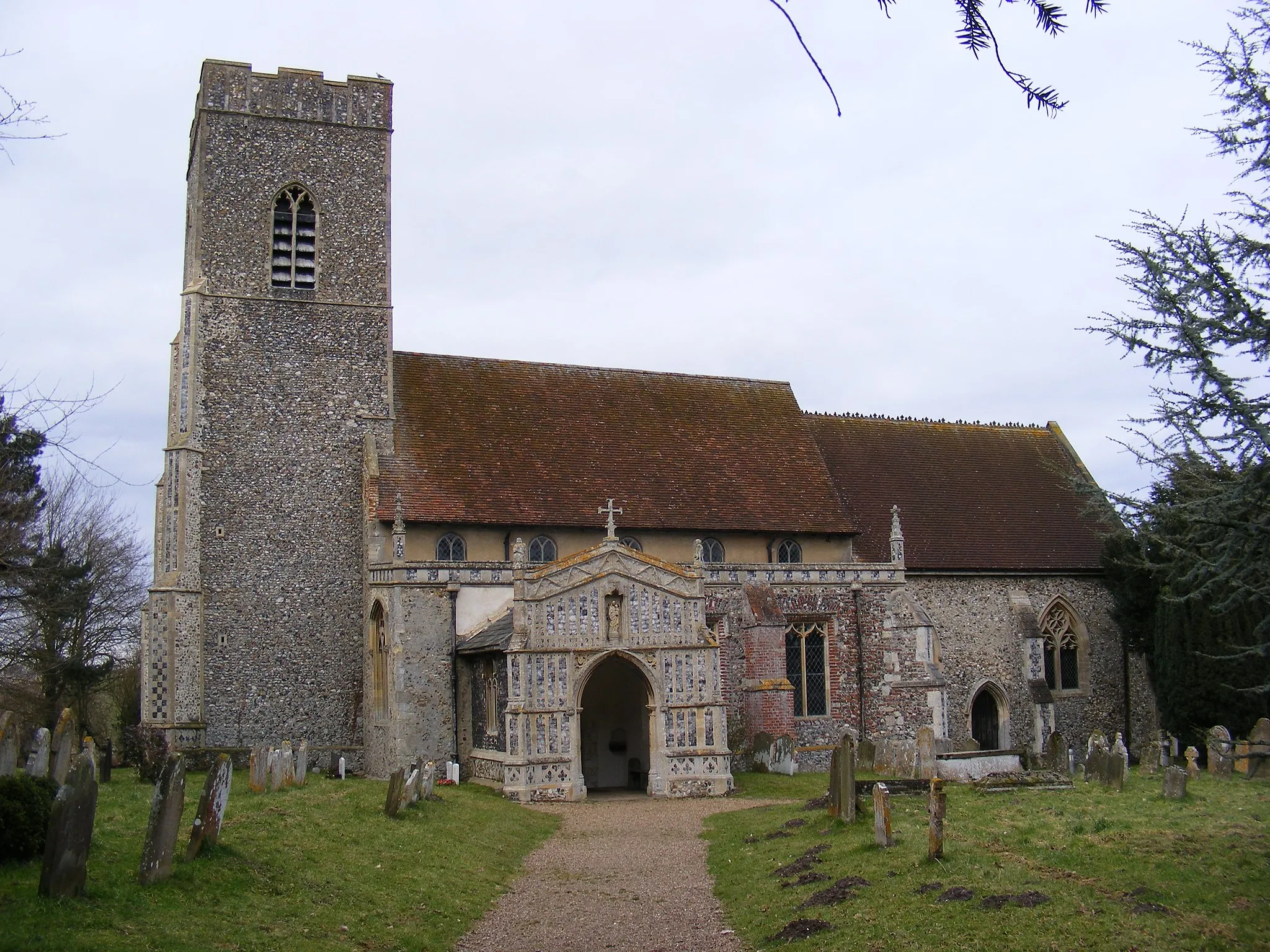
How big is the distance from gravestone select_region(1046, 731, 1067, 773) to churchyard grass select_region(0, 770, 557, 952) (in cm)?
1043

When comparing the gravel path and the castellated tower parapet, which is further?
the castellated tower parapet

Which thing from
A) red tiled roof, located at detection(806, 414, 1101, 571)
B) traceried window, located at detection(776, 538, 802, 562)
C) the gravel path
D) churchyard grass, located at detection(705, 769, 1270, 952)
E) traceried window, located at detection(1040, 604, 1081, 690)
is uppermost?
red tiled roof, located at detection(806, 414, 1101, 571)

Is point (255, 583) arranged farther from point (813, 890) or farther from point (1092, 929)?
point (1092, 929)

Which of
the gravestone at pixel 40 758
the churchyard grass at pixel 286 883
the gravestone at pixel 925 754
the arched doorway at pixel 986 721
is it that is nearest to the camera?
the churchyard grass at pixel 286 883

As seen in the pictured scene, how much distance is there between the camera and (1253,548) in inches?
403

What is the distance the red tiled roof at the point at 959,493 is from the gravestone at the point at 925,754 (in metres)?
8.96

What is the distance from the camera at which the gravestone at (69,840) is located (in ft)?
33.6

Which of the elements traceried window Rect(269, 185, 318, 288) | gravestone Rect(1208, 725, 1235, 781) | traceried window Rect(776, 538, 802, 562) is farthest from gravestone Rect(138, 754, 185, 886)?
traceried window Rect(776, 538, 802, 562)

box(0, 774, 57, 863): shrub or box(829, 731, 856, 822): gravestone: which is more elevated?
box(0, 774, 57, 863): shrub

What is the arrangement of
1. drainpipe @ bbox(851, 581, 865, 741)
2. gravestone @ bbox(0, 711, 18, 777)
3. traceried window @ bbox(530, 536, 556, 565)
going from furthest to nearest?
drainpipe @ bbox(851, 581, 865, 741), traceried window @ bbox(530, 536, 556, 565), gravestone @ bbox(0, 711, 18, 777)

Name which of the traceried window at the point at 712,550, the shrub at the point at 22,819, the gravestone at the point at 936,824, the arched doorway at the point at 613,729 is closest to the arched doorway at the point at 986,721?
the traceried window at the point at 712,550

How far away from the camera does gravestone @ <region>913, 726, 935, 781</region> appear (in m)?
22.8

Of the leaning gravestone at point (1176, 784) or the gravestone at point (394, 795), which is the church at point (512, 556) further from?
the leaning gravestone at point (1176, 784)

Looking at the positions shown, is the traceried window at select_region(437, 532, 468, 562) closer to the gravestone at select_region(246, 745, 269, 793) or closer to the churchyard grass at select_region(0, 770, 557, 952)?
the gravestone at select_region(246, 745, 269, 793)
